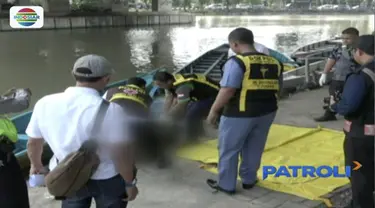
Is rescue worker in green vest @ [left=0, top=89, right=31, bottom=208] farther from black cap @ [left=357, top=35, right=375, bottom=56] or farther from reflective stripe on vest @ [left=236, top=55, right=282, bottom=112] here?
black cap @ [left=357, top=35, right=375, bottom=56]

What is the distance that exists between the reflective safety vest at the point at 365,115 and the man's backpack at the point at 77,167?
1887 mm

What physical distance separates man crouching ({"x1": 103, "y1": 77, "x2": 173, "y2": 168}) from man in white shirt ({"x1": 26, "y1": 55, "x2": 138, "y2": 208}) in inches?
72.9

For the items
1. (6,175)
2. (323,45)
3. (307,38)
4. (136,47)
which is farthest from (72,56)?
(6,175)

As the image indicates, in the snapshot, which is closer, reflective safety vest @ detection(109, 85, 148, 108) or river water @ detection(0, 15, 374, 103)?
reflective safety vest @ detection(109, 85, 148, 108)

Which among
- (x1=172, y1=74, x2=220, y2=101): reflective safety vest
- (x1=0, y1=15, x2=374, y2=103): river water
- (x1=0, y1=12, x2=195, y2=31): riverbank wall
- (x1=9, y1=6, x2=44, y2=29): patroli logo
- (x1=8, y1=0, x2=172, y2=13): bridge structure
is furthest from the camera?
(x1=8, y1=0, x2=172, y2=13): bridge structure

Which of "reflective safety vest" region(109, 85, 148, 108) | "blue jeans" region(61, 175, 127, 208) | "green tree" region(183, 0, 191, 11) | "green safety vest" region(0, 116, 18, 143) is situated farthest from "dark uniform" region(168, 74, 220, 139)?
"green tree" region(183, 0, 191, 11)

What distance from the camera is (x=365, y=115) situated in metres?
3.27

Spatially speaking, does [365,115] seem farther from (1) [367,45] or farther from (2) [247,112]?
(2) [247,112]

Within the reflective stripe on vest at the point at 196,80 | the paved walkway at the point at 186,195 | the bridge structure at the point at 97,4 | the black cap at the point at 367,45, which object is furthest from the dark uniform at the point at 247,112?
the bridge structure at the point at 97,4

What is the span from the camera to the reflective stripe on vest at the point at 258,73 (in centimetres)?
367

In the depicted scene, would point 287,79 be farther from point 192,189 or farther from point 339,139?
point 192,189

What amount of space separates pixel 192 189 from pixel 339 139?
2.41 metres

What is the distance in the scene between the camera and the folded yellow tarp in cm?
422

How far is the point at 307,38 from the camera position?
32.3m
